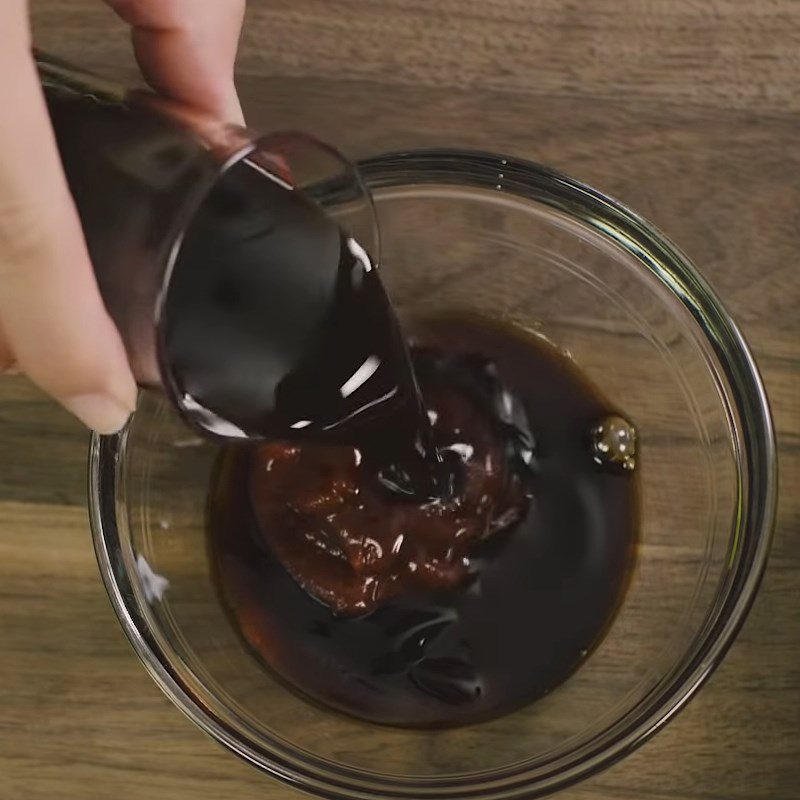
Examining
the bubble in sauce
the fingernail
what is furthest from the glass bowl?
the fingernail

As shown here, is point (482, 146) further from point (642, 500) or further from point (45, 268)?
point (45, 268)

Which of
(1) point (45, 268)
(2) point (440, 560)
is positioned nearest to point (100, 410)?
(1) point (45, 268)

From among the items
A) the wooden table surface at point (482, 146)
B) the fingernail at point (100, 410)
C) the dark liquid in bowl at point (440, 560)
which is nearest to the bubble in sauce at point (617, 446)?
the dark liquid in bowl at point (440, 560)

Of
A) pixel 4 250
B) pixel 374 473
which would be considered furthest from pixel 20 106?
pixel 374 473

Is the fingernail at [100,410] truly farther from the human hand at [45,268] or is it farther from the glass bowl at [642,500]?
the glass bowl at [642,500]

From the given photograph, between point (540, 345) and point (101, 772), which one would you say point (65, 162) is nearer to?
point (540, 345)

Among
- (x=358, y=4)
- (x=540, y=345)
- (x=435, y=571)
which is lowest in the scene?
(x=435, y=571)
